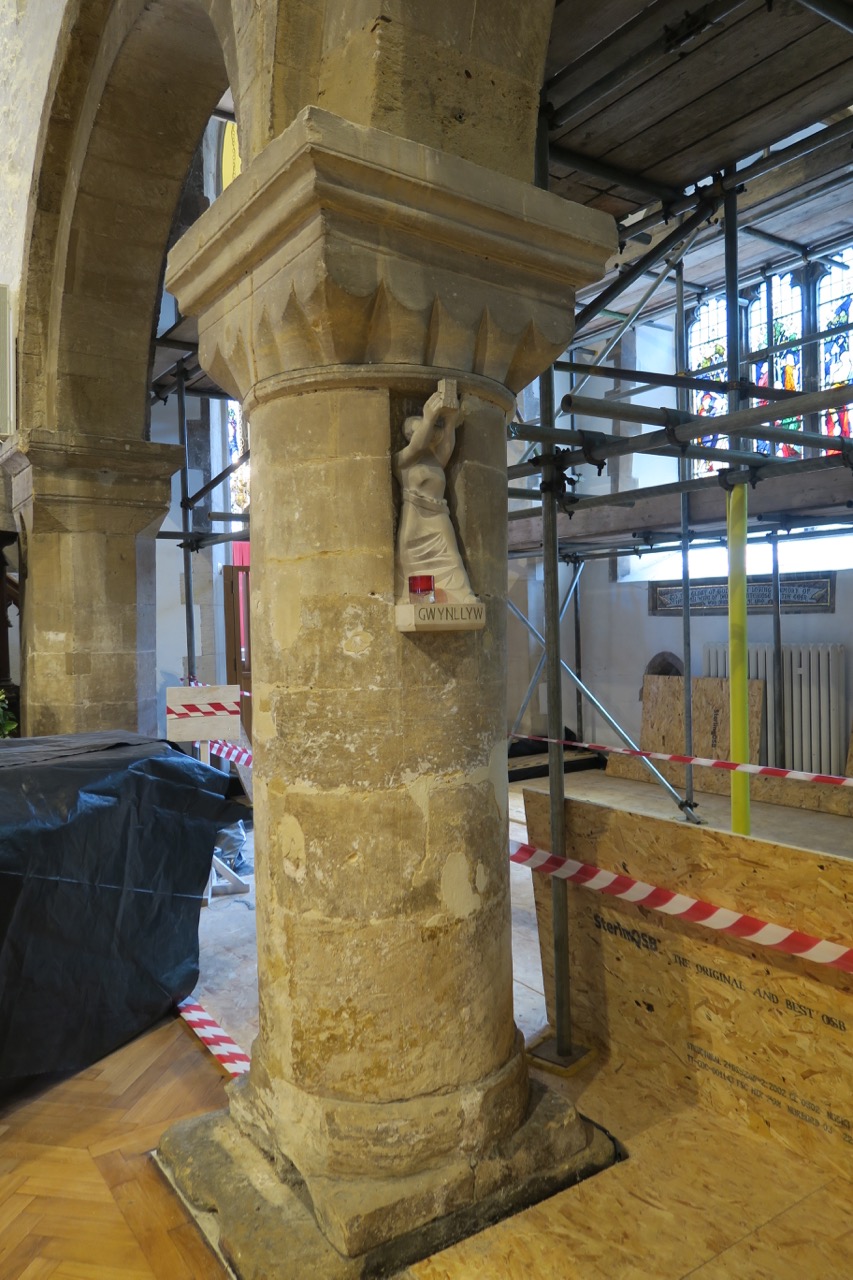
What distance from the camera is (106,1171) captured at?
2660 millimetres

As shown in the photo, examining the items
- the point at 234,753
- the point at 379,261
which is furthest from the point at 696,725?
the point at 379,261

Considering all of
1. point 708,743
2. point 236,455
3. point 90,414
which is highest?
point 236,455

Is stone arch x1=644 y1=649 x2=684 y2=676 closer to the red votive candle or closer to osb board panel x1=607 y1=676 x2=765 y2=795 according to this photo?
osb board panel x1=607 y1=676 x2=765 y2=795

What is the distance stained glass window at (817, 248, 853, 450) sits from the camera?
27.0 ft

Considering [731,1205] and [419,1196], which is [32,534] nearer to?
[419,1196]

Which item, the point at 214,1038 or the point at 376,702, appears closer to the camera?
the point at 376,702

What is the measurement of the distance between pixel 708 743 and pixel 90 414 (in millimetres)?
5847

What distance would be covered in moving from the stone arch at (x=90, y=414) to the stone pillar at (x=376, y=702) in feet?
10.1

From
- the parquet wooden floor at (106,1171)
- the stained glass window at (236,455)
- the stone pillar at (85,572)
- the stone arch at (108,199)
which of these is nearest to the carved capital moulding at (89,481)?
the stone pillar at (85,572)

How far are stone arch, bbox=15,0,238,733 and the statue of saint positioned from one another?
353cm

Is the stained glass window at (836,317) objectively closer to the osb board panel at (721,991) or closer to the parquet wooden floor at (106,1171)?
the osb board panel at (721,991)

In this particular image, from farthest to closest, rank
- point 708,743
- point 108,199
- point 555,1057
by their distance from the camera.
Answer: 1. point 708,743
2. point 108,199
3. point 555,1057

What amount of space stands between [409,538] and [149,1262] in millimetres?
1954

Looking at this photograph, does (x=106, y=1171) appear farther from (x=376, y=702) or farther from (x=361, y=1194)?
(x=376, y=702)
